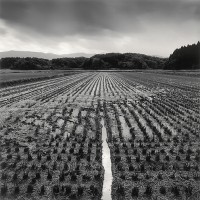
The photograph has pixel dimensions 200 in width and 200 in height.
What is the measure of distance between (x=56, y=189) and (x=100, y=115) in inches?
313

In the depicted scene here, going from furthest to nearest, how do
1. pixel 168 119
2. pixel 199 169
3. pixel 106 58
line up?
pixel 106 58, pixel 168 119, pixel 199 169

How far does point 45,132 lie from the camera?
10180mm

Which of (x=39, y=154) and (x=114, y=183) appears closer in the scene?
(x=114, y=183)

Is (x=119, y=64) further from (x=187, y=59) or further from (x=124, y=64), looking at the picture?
(x=187, y=59)

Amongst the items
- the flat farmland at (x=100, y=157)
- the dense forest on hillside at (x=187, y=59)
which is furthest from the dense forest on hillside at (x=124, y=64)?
the flat farmland at (x=100, y=157)

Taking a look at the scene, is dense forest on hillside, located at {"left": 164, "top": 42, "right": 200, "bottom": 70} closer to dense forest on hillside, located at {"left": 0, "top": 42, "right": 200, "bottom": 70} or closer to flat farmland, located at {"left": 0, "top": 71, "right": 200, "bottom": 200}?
dense forest on hillside, located at {"left": 0, "top": 42, "right": 200, "bottom": 70}

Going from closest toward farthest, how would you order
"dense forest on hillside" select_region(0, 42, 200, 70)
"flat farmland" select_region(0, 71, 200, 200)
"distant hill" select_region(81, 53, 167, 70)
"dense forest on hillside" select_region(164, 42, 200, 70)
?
"flat farmland" select_region(0, 71, 200, 200), "dense forest on hillside" select_region(164, 42, 200, 70), "dense forest on hillside" select_region(0, 42, 200, 70), "distant hill" select_region(81, 53, 167, 70)

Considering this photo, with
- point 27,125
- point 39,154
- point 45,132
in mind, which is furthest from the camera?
point 27,125

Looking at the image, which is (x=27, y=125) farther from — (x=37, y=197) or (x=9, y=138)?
(x=37, y=197)

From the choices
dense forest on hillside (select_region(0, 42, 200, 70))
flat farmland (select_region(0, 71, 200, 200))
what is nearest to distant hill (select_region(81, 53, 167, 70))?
dense forest on hillside (select_region(0, 42, 200, 70))

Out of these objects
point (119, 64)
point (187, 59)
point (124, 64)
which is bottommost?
point (119, 64)

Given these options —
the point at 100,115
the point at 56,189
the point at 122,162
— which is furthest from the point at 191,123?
the point at 56,189

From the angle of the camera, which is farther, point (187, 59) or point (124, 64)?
point (124, 64)

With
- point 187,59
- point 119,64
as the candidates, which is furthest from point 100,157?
point 119,64
